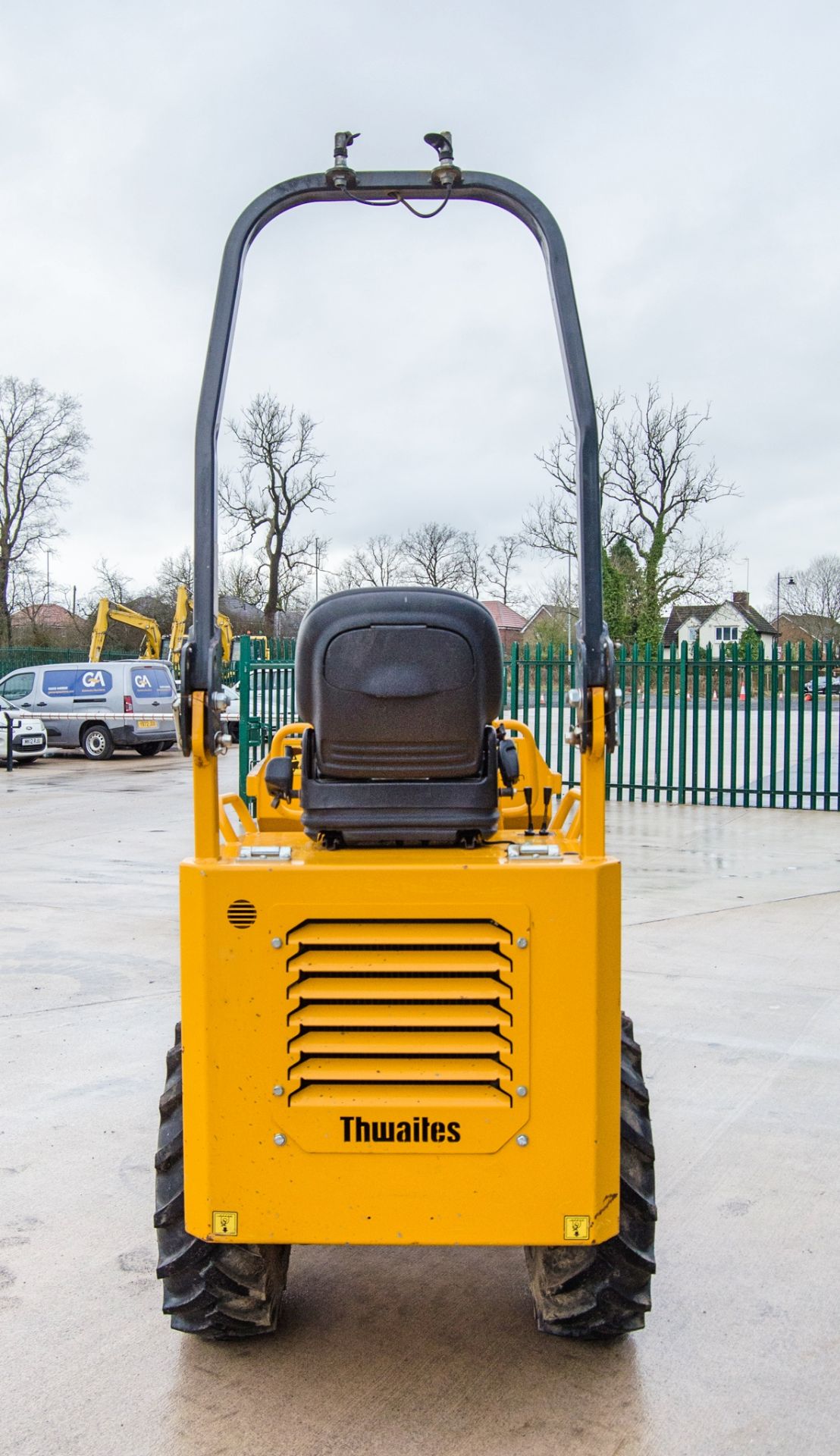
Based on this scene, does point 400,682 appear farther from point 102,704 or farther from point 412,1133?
point 102,704

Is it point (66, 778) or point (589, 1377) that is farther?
point (66, 778)

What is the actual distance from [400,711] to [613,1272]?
4.45 feet

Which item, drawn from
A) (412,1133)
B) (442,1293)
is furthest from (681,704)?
(412,1133)

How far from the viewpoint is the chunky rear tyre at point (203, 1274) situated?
2.75 m

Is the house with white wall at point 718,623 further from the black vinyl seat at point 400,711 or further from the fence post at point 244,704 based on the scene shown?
the black vinyl seat at point 400,711

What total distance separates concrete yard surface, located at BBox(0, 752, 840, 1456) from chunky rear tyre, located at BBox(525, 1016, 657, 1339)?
15 cm

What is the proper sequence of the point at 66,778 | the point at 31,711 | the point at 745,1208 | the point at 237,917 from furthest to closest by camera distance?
the point at 31,711 < the point at 66,778 < the point at 745,1208 < the point at 237,917

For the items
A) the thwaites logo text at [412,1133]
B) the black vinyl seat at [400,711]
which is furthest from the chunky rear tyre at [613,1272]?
the black vinyl seat at [400,711]

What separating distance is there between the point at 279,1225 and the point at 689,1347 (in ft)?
3.72

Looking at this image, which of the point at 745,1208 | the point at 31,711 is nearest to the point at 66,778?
the point at 31,711

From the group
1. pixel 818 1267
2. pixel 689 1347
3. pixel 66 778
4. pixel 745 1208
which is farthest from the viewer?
pixel 66 778

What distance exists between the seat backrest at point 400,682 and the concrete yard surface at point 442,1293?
1434mm

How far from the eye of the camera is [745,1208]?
3695 millimetres

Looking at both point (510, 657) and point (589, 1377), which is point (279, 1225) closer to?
point (589, 1377)
